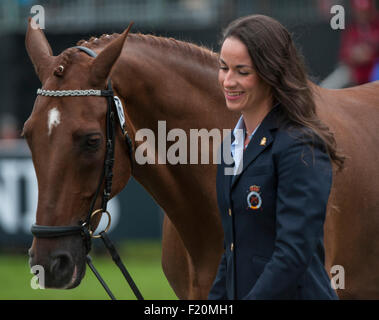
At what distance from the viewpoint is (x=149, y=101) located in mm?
3334

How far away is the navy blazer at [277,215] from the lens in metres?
2.21

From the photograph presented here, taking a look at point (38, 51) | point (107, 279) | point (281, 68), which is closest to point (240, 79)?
point (281, 68)

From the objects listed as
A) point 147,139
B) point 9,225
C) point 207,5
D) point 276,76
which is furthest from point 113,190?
point 207,5

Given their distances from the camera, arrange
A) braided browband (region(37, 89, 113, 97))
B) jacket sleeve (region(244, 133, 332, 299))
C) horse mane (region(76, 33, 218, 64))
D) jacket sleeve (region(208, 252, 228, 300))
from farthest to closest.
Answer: horse mane (region(76, 33, 218, 64))
braided browband (region(37, 89, 113, 97))
jacket sleeve (region(208, 252, 228, 300))
jacket sleeve (region(244, 133, 332, 299))

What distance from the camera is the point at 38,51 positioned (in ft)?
10.5

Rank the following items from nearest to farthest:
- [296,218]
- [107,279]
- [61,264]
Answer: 1. [296,218]
2. [61,264]
3. [107,279]

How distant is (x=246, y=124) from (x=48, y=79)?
1.01 metres

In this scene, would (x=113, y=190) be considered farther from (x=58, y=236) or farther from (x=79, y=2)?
(x=79, y=2)

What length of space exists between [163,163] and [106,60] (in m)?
0.71

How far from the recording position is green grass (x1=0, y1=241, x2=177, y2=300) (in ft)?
24.4

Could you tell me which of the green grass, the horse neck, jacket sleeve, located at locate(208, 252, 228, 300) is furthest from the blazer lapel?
the green grass

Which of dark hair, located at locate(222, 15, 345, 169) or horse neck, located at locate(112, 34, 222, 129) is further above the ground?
horse neck, located at locate(112, 34, 222, 129)

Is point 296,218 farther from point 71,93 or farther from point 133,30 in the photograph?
point 133,30

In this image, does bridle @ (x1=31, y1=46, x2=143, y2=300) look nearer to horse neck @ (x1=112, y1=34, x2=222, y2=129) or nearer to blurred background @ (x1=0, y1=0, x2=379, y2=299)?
horse neck @ (x1=112, y1=34, x2=222, y2=129)
